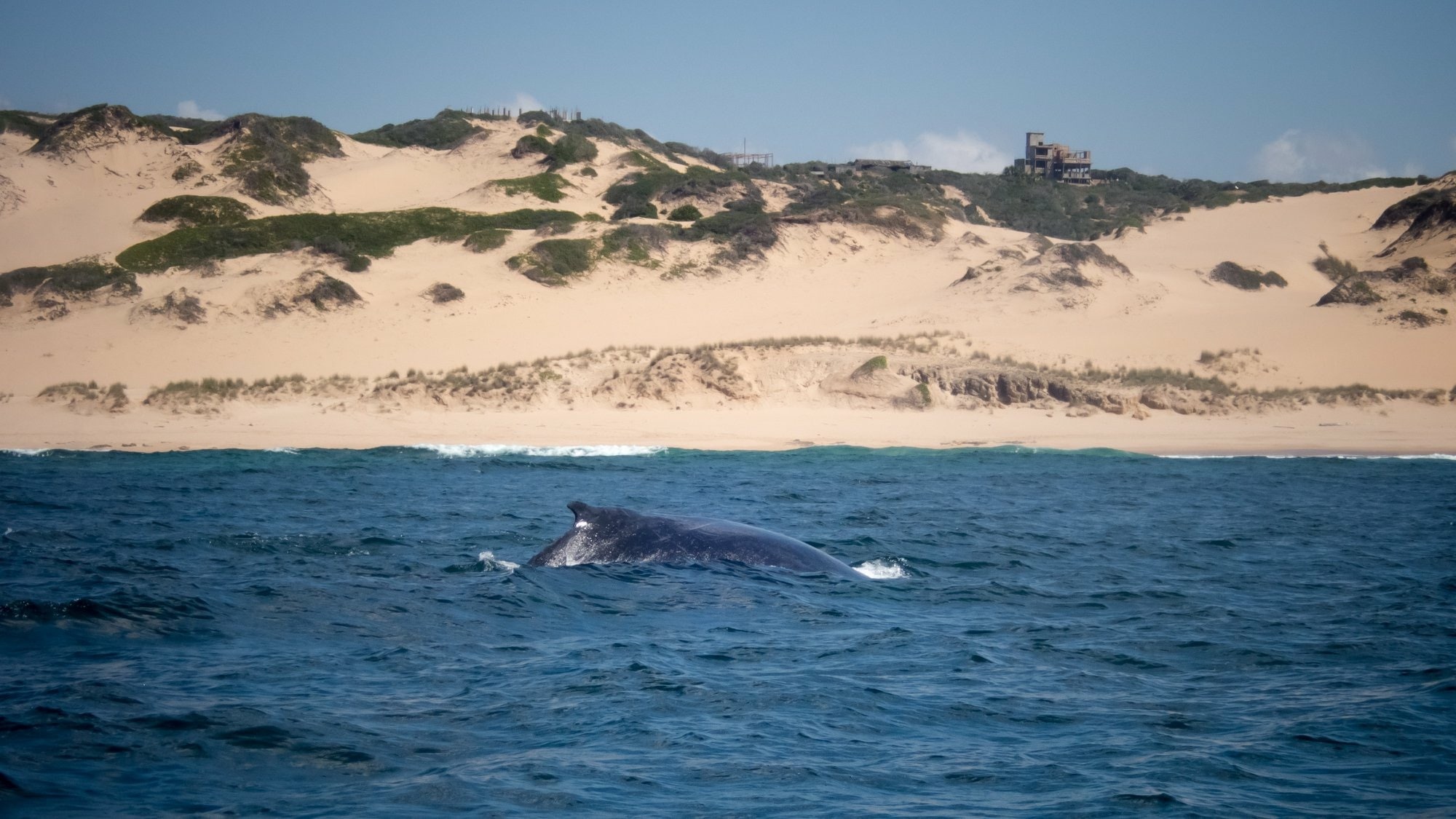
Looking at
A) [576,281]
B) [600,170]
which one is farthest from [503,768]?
[600,170]

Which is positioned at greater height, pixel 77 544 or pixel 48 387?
pixel 48 387

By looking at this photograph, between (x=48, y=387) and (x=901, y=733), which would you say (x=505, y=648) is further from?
(x=48, y=387)

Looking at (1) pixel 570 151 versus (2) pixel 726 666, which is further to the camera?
(1) pixel 570 151

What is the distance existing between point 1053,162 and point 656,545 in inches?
3030

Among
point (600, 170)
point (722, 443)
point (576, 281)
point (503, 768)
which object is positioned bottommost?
point (503, 768)

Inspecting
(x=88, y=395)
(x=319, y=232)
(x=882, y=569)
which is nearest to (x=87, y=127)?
(x=319, y=232)

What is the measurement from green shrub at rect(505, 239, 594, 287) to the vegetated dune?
109mm

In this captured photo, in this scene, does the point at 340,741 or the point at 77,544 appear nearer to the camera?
the point at 340,741

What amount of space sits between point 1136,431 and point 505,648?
19.3m

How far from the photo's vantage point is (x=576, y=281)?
39.6 m

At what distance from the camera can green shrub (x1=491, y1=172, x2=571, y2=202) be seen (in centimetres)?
4938

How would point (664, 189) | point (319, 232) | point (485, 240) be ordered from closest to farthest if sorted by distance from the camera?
point (319, 232) → point (485, 240) → point (664, 189)

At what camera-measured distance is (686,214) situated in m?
47.4

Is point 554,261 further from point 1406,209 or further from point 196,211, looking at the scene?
point 1406,209
